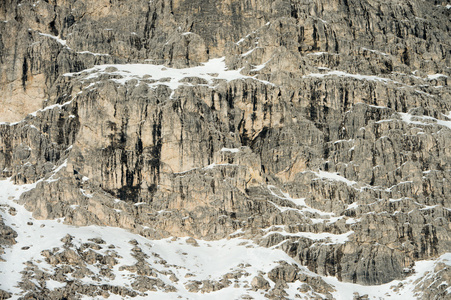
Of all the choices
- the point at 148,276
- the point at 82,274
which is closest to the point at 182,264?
the point at 148,276

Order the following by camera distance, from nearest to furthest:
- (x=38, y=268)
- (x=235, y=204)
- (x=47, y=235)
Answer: (x=38, y=268) → (x=47, y=235) → (x=235, y=204)

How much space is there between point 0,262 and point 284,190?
2595 inches

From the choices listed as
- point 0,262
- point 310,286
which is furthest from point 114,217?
point 310,286

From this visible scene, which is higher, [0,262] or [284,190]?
[284,190]

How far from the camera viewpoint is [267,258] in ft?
589

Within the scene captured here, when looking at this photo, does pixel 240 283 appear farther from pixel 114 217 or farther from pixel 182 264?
pixel 114 217

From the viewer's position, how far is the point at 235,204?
190875 millimetres

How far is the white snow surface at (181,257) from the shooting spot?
170 m

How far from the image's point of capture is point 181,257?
598ft

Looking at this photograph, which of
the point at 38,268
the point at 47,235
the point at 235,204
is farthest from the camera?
the point at 235,204

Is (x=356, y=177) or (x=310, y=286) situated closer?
(x=310, y=286)

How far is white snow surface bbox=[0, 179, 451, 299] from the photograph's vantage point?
170 meters

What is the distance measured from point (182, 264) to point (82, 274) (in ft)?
73.1

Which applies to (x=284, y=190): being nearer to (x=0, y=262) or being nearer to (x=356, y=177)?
(x=356, y=177)
